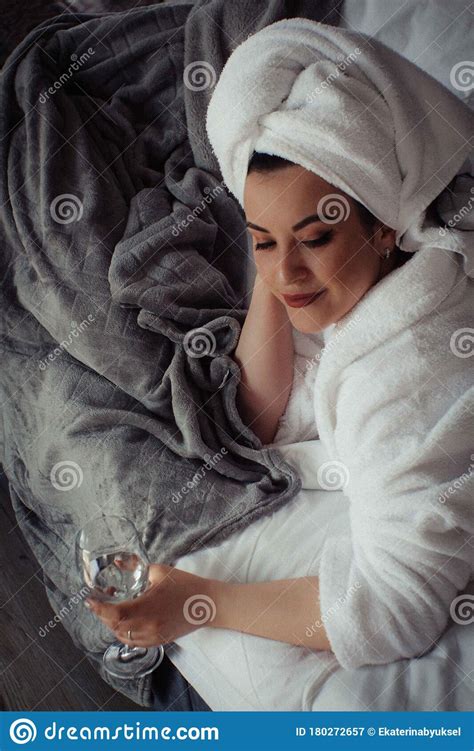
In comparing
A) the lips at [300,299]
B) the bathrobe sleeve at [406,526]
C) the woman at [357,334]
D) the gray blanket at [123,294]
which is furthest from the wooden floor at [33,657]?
the lips at [300,299]

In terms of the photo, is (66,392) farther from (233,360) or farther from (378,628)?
(378,628)

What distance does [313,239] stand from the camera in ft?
1.92

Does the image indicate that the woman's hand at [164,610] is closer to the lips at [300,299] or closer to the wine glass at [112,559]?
the wine glass at [112,559]

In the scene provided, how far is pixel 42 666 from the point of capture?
77 centimetres

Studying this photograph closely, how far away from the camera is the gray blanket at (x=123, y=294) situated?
2.39 feet

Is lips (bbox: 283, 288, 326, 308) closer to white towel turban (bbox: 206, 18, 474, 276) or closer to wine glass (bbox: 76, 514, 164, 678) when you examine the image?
white towel turban (bbox: 206, 18, 474, 276)

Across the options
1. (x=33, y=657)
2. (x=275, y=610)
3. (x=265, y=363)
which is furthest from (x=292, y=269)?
(x=33, y=657)

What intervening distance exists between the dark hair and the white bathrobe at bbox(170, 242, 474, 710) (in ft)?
0.14

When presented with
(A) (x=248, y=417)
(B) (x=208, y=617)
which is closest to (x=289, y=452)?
(A) (x=248, y=417)

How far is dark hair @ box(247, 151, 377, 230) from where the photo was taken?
0.57 meters

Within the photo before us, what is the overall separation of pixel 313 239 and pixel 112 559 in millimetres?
277

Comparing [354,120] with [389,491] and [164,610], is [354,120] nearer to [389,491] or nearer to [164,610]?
[389,491]

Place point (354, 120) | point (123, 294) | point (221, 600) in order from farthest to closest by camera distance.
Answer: point (123, 294) < point (221, 600) < point (354, 120)
